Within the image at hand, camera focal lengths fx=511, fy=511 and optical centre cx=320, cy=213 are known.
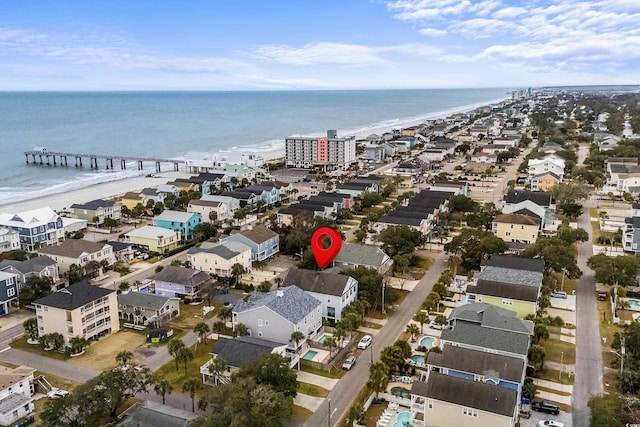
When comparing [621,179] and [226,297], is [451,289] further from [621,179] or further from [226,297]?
[621,179]

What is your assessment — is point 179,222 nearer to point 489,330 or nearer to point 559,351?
point 489,330

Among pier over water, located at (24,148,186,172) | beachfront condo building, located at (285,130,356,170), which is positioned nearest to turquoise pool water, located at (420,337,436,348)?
beachfront condo building, located at (285,130,356,170)

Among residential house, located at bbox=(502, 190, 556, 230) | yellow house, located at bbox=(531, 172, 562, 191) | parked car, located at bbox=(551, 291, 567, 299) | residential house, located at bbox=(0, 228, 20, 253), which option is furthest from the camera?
yellow house, located at bbox=(531, 172, 562, 191)

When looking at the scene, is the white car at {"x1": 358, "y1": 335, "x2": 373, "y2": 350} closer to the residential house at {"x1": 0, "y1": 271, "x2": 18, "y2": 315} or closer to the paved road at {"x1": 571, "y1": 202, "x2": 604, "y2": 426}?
the paved road at {"x1": 571, "y1": 202, "x2": 604, "y2": 426}

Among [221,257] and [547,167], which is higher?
[547,167]

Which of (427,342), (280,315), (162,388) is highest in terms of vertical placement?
(280,315)

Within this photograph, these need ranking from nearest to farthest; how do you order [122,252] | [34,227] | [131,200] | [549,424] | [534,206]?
1. [549,424]
2. [122,252]
3. [34,227]
4. [534,206]
5. [131,200]

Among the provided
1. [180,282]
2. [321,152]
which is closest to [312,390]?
[180,282]
